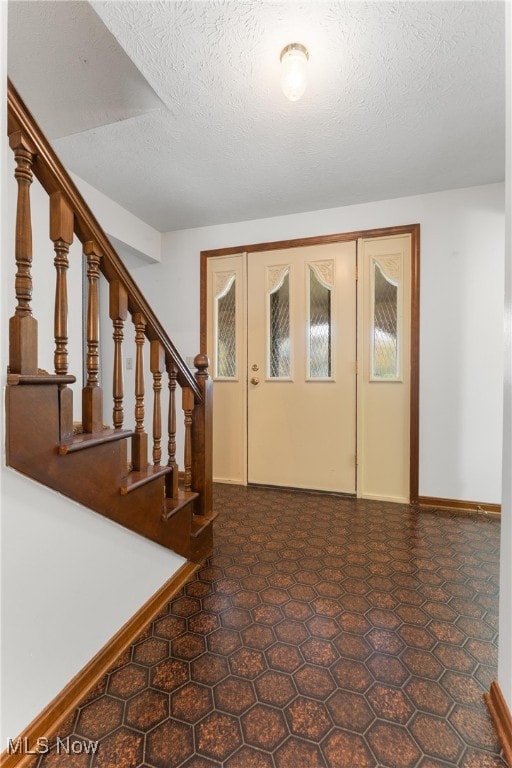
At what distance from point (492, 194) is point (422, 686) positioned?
3.09 meters

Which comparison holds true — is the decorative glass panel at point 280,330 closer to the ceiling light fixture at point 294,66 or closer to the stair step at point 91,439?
the ceiling light fixture at point 294,66

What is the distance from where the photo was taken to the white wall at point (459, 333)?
2656 mm

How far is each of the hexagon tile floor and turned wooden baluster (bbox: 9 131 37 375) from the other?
3.63 feet

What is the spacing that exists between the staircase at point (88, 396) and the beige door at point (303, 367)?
1.38 m

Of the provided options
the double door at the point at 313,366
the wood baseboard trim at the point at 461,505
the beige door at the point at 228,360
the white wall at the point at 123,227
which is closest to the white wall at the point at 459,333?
the wood baseboard trim at the point at 461,505

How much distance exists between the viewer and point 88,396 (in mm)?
1219

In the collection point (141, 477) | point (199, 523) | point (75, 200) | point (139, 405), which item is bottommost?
point (199, 523)

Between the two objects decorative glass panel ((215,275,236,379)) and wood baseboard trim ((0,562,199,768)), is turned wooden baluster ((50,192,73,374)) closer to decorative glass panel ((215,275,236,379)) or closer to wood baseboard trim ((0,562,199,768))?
wood baseboard trim ((0,562,199,768))

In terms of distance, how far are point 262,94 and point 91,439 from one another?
6.02 feet

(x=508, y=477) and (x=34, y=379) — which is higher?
(x=34, y=379)

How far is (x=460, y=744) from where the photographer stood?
1.01 metres

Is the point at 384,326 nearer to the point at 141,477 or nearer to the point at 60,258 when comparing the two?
the point at 141,477

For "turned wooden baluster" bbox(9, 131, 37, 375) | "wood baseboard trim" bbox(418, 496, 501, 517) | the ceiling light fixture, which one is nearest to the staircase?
"turned wooden baluster" bbox(9, 131, 37, 375)

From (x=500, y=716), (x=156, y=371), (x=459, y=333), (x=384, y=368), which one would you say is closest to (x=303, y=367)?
(x=384, y=368)
